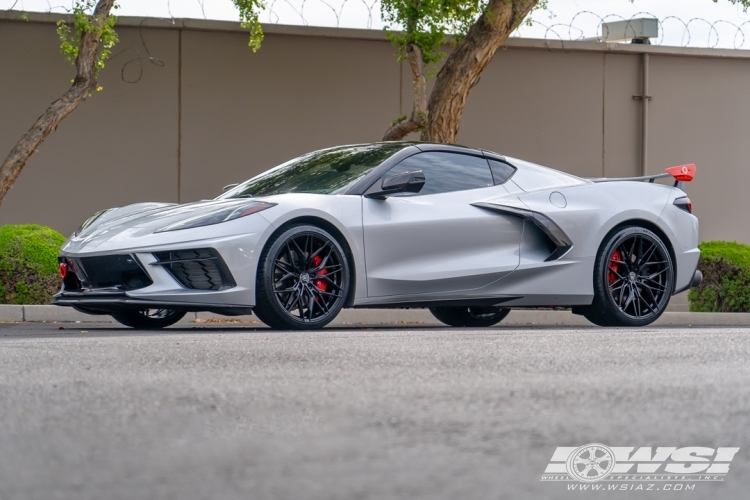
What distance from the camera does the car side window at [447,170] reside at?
7.39 m

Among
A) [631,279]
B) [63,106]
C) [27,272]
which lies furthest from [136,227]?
[63,106]

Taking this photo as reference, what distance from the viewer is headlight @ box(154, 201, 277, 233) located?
652 centimetres

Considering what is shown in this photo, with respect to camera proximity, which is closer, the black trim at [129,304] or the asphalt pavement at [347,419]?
the asphalt pavement at [347,419]

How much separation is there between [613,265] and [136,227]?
347cm

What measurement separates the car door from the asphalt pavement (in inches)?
94.7

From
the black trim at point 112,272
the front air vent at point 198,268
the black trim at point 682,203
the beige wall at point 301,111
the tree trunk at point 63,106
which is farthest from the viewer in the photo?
the beige wall at point 301,111

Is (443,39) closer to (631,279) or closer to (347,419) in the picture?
(631,279)

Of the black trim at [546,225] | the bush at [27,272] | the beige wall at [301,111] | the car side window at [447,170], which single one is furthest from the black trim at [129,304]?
the beige wall at [301,111]

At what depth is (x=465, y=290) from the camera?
23.9ft

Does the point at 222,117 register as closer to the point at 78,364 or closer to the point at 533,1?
the point at 533,1

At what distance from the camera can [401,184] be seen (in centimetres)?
686

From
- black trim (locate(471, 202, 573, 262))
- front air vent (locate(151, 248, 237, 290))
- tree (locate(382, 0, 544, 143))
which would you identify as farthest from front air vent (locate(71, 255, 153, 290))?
tree (locate(382, 0, 544, 143))

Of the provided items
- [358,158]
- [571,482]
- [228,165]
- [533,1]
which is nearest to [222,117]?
[228,165]

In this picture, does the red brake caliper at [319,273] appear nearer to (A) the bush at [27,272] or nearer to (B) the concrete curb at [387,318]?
(B) the concrete curb at [387,318]
